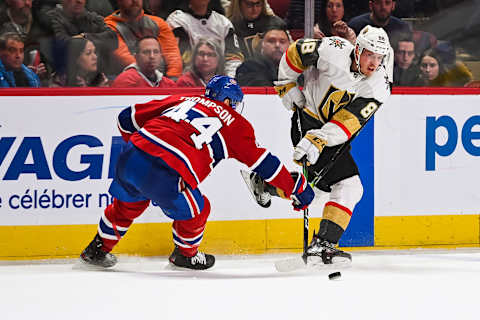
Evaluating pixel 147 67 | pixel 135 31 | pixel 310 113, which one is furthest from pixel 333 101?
pixel 135 31

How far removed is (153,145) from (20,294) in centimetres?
80

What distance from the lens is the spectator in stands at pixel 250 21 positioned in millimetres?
3727

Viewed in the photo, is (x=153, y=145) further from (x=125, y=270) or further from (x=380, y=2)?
(x=380, y=2)

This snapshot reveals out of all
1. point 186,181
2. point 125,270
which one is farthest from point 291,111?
point 125,270

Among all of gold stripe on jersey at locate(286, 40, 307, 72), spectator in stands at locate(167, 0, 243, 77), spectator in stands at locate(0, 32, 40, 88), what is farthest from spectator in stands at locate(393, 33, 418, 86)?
spectator in stands at locate(0, 32, 40, 88)

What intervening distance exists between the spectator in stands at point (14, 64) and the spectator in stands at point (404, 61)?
1.94 m

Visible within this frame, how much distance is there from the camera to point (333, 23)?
3791 mm

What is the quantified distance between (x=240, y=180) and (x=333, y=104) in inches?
26.3

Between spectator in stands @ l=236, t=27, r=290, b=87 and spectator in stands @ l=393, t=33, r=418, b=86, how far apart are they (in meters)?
0.63

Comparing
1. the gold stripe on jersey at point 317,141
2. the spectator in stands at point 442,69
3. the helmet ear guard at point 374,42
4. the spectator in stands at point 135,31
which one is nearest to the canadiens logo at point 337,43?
the helmet ear guard at point 374,42

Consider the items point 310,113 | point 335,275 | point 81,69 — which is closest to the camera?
point 335,275

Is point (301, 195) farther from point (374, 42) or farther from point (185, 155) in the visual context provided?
point (374, 42)

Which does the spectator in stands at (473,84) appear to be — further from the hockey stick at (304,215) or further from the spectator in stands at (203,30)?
the spectator in stands at (203,30)

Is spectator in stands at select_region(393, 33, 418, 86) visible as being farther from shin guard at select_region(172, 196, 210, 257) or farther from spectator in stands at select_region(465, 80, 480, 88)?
shin guard at select_region(172, 196, 210, 257)
